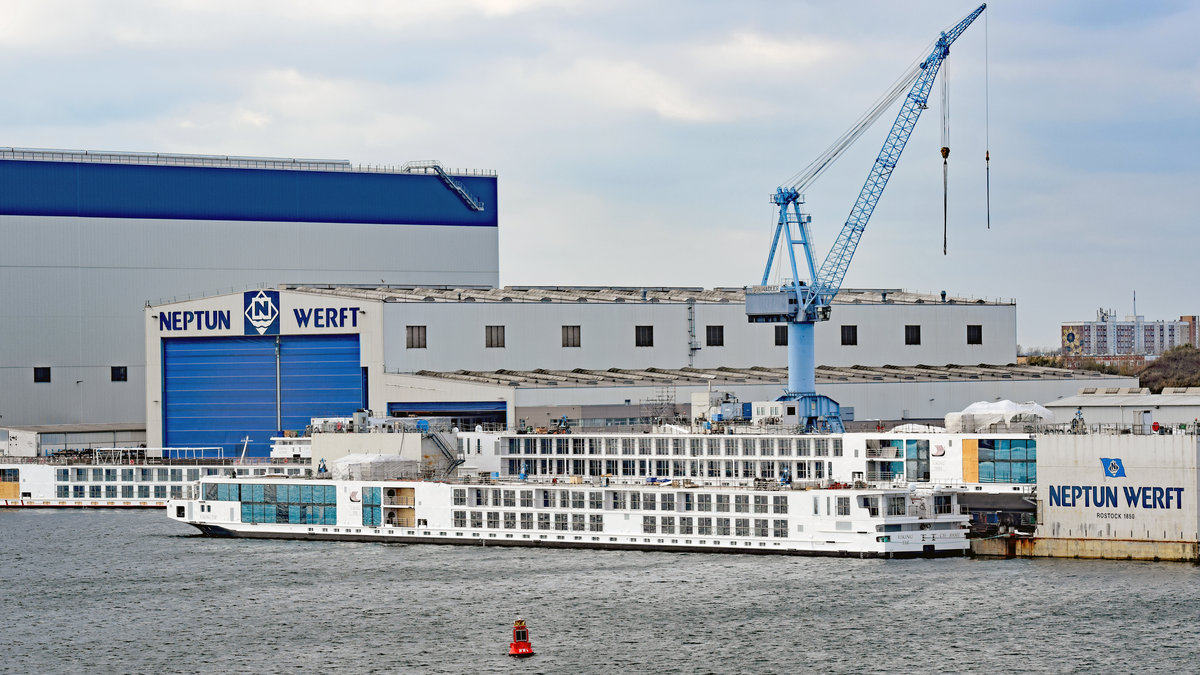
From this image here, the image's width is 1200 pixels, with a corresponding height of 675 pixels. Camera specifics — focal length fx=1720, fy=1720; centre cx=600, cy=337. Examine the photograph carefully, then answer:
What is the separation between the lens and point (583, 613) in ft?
250

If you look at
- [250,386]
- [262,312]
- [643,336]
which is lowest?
[250,386]

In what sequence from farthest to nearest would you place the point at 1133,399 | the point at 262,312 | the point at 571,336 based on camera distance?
1. the point at 571,336
2. the point at 262,312
3. the point at 1133,399

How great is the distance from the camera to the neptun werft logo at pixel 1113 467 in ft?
296

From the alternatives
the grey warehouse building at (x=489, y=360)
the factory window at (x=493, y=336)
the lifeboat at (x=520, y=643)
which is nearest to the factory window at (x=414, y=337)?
the grey warehouse building at (x=489, y=360)

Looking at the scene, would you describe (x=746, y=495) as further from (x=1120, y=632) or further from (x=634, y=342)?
(x=634, y=342)

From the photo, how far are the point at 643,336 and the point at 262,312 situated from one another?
32.8m

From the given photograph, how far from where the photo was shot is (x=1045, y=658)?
6581 cm

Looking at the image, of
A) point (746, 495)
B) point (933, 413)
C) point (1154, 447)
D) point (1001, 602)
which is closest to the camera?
point (1001, 602)

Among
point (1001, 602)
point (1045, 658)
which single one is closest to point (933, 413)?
point (1001, 602)

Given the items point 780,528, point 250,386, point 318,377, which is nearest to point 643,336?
point 318,377

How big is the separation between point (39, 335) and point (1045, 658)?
114m

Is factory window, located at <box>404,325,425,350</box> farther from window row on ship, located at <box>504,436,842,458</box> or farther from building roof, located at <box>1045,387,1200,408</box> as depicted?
building roof, located at <box>1045,387,1200,408</box>

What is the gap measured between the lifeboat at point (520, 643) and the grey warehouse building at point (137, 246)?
99.0m

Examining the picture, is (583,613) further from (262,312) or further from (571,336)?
(262,312)
